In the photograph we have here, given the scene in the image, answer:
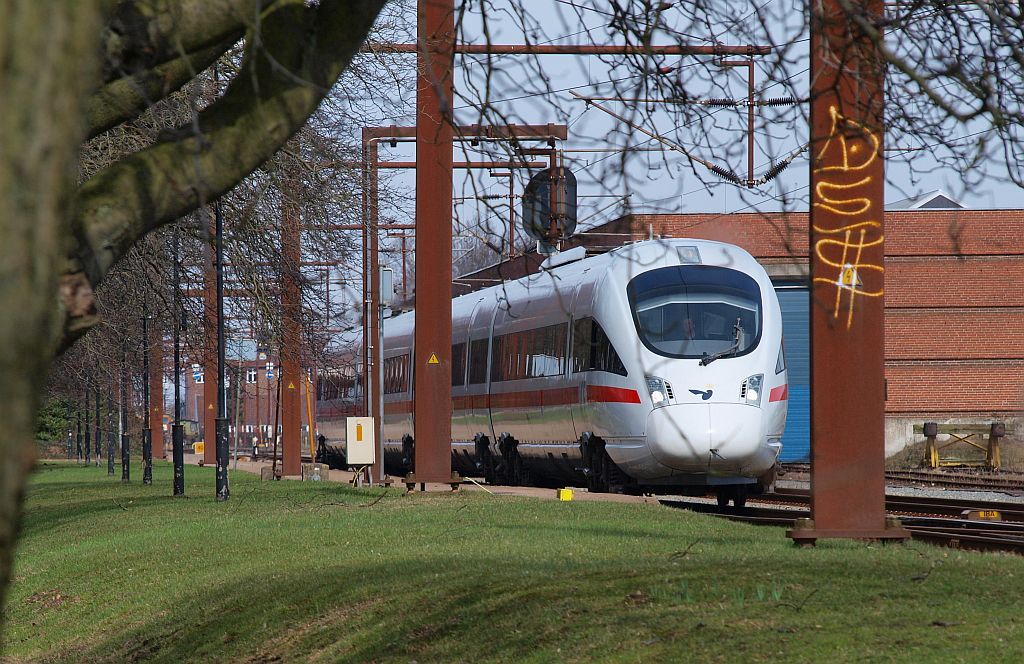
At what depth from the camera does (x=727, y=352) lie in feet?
67.5

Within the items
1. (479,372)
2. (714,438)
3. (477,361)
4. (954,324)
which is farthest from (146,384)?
(954,324)

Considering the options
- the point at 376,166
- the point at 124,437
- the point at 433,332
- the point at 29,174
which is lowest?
the point at 124,437

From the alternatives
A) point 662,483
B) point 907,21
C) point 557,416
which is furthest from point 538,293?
point 907,21

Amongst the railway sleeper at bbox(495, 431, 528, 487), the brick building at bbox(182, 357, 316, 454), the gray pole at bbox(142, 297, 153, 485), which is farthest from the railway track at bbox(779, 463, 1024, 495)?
the brick building at bbox(182, 357, 316, 454)

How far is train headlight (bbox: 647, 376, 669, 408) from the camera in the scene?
66.6 ft

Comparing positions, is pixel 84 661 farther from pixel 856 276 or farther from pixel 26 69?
pixel 26 69

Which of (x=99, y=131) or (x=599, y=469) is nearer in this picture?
(x=99, y=131)

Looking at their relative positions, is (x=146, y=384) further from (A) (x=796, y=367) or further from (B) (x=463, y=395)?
(A) (x=796, y=367)

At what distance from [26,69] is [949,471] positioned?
31.9 m

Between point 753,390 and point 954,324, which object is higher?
point 954,324

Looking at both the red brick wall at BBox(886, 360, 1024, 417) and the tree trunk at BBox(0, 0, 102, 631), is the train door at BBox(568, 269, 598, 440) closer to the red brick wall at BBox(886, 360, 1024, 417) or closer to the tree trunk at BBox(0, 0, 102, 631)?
the tree trunk at BBox(0, 0, 102, 631)

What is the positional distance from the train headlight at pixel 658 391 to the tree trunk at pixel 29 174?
1733cm

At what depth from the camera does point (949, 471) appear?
32844 millimetres

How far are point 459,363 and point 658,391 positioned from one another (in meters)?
12.0
